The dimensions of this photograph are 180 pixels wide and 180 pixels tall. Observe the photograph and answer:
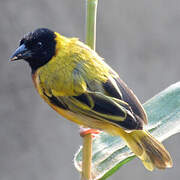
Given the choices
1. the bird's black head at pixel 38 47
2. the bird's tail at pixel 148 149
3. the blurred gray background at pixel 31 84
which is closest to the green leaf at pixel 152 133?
the bird's tail at pixel 148 149

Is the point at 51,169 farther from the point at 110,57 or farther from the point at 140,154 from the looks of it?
the point at 140,154

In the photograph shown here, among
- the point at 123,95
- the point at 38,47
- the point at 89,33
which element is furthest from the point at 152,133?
Result: the point at 38,47

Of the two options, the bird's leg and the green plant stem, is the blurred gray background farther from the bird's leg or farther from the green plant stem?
the green plant stem

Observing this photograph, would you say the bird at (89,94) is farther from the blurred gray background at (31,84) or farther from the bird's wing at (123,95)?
the blurred gray background at (31,84)

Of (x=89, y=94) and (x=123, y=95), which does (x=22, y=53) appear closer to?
(x=89, y=94)

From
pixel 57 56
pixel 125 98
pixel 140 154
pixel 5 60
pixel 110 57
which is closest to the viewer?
pixel 140 154

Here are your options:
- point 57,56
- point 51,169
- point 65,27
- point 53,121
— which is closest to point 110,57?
point 65,27
